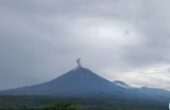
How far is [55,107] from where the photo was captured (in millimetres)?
89250

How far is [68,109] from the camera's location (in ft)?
297

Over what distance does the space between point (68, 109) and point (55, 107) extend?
9.89 feet
